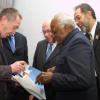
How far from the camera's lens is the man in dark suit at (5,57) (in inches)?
101

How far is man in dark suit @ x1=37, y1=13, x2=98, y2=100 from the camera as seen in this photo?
7.20 feet

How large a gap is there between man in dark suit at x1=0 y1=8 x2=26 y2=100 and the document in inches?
2.6

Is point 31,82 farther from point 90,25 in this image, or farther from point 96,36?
point 90,25

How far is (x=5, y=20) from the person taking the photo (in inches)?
109

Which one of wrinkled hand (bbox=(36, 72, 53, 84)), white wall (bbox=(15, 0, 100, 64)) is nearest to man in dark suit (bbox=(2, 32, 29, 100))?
white wall (bbox=(15, 0, 100, 64))

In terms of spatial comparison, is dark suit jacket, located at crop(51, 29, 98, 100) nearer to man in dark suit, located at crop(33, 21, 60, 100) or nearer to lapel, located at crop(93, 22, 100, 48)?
man in dark suit, located at crop(33, 21, 60, 100)

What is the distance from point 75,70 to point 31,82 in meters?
0.55

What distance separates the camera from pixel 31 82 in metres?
2.60

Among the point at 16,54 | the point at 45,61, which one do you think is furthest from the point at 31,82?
the point at 16,54

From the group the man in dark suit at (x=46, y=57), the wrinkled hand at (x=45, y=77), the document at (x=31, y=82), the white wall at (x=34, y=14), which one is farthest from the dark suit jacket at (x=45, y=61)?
the white wall at (x=34, y=14)

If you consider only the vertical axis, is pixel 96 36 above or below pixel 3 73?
above

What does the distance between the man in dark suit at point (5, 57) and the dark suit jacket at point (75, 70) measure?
43 centimetres

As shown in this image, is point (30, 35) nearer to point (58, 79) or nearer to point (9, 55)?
point (9, 55)

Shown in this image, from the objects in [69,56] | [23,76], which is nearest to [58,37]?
[69,56]
